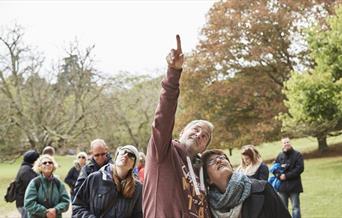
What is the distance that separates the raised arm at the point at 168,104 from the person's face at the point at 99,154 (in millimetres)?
2950

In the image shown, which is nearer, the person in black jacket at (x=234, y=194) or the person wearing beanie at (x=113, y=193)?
the person in black jacket at (x=234, y=194)

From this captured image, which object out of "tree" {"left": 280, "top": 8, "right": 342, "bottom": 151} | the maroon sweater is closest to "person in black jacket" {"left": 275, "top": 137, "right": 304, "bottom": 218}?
the maroon sweater

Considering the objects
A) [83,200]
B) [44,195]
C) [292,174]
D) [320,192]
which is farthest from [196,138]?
[320,192]

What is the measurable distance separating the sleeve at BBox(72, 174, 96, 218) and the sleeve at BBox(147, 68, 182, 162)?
187 cm

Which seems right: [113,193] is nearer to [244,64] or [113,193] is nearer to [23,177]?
[23,177]

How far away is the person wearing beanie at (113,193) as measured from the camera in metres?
4.48

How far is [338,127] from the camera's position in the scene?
24.6m

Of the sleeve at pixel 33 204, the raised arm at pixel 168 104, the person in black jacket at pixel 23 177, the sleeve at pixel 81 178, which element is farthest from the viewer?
the person in black jacket at pixel 23 177

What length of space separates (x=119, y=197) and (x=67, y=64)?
25466 millimetres

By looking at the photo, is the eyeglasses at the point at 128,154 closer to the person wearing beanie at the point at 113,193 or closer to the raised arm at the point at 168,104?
the person wearing beanie at the point at 113,193

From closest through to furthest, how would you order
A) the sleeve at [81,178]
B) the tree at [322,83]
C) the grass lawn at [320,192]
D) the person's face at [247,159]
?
1. the sleeve at [81,178]
2. the person's face at [247,159]
3. the grass lawn at [320,192]
4. the tree at [322,83]

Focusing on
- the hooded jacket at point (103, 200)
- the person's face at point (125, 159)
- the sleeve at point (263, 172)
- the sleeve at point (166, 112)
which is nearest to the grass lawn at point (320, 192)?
the sleeve at point (263, 172)

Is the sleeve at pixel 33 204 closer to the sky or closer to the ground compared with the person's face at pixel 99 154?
closer to the ground

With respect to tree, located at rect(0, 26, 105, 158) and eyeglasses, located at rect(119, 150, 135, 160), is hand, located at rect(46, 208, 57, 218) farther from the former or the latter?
tree, located at rect(0, 26, 105, 158)
